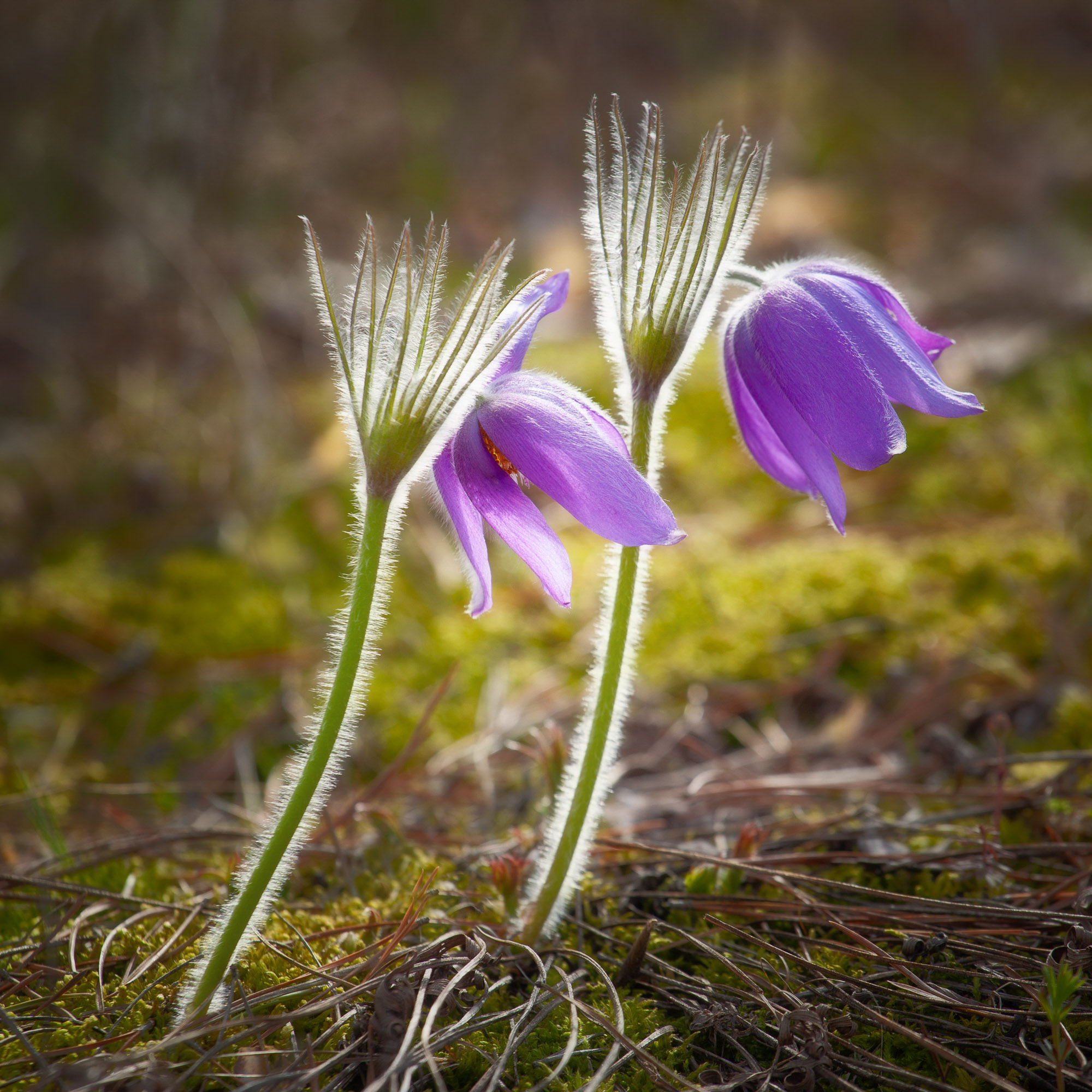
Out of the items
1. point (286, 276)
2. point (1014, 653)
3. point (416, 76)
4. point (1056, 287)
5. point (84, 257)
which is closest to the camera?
point (1014, 653)

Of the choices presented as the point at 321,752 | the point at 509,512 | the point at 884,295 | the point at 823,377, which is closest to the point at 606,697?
the point at 509,512

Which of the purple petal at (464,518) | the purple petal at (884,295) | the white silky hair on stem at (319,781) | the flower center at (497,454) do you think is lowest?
the white silky hair on stem at (319,781)

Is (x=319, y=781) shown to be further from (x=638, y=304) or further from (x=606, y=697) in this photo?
(x=638, y=304)

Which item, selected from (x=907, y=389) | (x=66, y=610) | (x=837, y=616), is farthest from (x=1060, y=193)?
(x=66, y=610)

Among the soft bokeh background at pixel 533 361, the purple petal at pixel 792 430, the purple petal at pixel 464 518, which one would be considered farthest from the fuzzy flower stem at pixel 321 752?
the soft bokeh background at pixel 533 361

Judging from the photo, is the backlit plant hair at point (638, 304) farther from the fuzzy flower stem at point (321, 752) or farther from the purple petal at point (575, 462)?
the fuzzy flower stem at point (321, 752)

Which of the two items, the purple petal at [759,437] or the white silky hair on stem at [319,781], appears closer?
the white silky hair on stem at [319,781]

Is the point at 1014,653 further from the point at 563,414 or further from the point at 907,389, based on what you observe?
the point at 563,414
